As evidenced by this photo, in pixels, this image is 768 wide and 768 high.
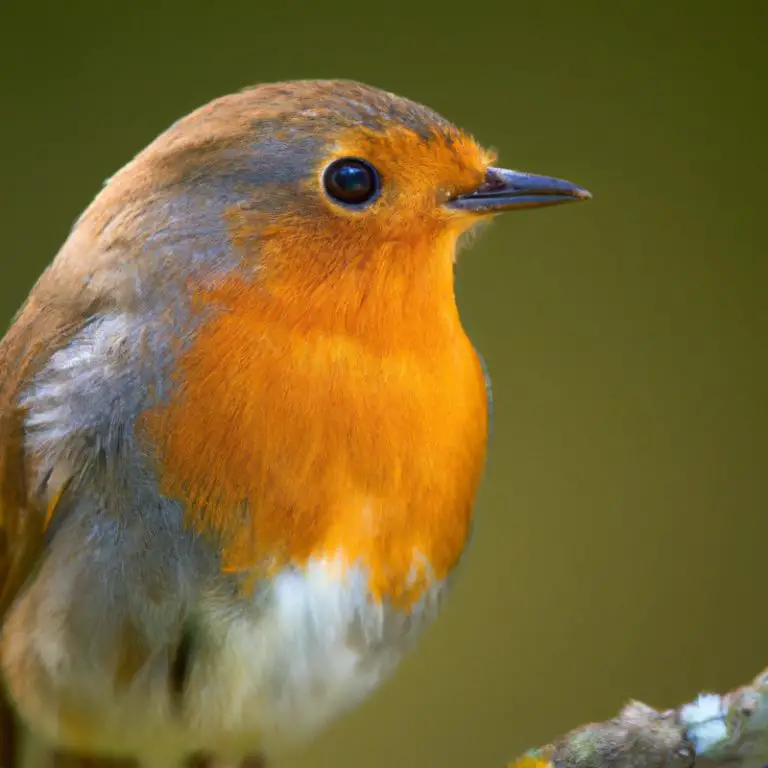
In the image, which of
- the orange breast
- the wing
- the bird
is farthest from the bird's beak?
the wing

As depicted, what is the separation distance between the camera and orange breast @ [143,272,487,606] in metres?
0.77

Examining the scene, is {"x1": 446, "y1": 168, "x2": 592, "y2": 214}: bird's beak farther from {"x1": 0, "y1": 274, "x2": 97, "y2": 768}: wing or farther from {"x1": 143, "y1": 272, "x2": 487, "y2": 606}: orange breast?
{"x1": 0, "y1": 274, "x2": 97, "y2": 768}: wing

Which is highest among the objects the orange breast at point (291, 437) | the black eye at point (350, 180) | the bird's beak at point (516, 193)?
the black eye at point (350, 180)

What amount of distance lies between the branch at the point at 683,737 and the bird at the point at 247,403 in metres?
0.17

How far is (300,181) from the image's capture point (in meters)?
0.77

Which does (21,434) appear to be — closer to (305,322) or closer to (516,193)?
(305,322)

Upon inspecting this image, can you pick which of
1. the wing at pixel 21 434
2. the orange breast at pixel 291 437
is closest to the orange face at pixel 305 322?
the orange breast at pixel 291 437

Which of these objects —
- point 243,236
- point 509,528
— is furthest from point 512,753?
point 243,236

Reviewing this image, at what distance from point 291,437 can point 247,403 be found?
4 cm

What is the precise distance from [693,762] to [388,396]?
32 centimetres

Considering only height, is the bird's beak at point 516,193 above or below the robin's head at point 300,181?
below

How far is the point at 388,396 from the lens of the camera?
80 centimetres

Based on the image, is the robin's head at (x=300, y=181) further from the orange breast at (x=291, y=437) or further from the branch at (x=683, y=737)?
the branch at (x=683, y=737)

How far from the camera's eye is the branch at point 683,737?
750 millimetres
